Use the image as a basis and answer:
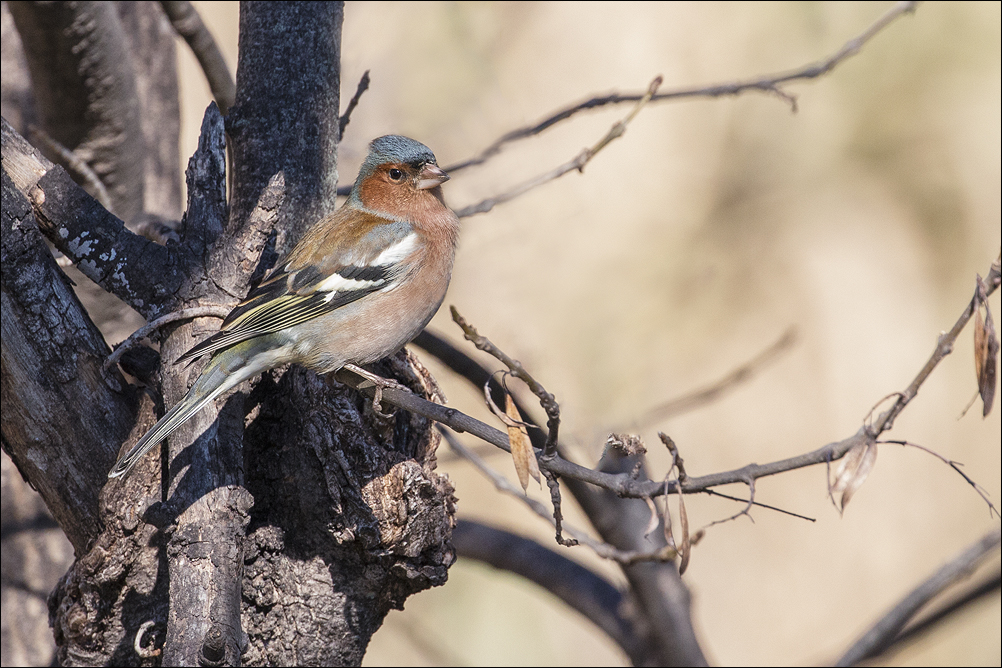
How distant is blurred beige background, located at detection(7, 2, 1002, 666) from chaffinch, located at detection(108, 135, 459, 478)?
374 cm

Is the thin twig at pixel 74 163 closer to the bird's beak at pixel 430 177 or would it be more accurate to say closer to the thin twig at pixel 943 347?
the bird's beak at pixel 430 177

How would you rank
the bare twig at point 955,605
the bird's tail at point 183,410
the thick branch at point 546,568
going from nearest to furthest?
the bird's tail at point 183,410 < the bare twig at point 955,605 < the thick branch at point 546,568

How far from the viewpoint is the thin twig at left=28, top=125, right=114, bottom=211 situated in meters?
4.43

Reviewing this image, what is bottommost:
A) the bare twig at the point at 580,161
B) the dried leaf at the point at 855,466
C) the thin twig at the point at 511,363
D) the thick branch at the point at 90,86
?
the dried leaf at the point at 855,466

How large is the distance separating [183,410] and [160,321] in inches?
14.6

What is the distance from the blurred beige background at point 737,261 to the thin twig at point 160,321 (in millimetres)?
4567

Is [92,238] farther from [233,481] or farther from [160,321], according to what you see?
[233,481]

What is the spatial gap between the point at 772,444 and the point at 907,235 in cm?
239

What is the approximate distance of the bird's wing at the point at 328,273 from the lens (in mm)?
3096

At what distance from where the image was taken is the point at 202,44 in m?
4.61

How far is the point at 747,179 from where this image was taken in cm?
869

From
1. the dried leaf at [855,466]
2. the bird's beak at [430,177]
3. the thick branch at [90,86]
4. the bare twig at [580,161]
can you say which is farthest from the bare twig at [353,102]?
the dried leaf at [855,466]

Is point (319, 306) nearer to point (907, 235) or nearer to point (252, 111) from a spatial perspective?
point (252, 111)

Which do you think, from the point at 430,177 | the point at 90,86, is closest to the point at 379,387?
the point at 430,177
